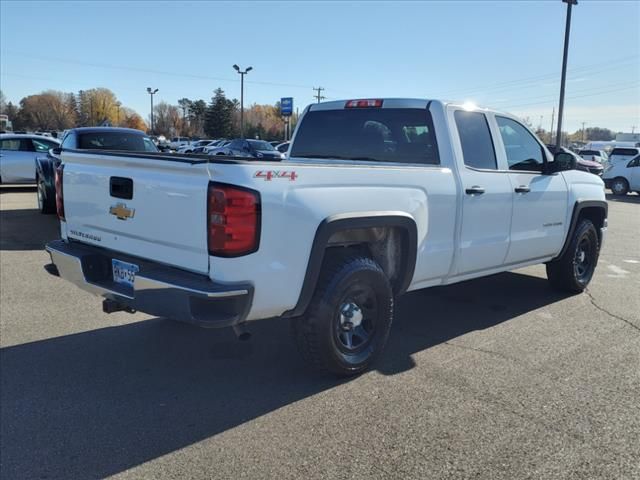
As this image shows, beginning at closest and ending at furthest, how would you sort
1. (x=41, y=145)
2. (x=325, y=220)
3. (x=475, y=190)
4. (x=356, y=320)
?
(x=325, y=220)
(x=356, y=320)
(x=475, y=190)
(x=41, y=145)

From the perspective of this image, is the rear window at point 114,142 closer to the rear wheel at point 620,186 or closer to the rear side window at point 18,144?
the rear side window at point 18,144

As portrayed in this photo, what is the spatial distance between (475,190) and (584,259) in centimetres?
279

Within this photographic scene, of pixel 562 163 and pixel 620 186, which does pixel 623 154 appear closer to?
pixel 620 186

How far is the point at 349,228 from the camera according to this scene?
3668 mm

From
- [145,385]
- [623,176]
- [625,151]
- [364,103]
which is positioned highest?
[364,103]

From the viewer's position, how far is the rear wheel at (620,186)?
897 inches

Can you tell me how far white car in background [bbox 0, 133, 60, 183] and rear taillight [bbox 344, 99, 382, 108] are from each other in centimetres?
1305

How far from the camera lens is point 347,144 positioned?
5172mm

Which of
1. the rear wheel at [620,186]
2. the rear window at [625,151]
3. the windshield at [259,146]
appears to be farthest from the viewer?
the windshield at [259,146]

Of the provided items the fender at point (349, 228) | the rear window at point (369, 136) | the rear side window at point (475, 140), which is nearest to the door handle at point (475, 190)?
the rear side window at point (475, 140)

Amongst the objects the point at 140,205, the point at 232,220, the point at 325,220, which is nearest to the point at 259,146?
the point at 140,205

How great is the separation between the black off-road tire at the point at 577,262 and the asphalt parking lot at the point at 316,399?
58 cm

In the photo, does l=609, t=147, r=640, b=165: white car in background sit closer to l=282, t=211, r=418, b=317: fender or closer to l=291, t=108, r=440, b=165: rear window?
l=291, t=108, r=440, b=165: rear window

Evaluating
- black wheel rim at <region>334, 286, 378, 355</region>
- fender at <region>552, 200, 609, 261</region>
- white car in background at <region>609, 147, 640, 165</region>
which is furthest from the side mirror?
white car in background at <region>609, 147, 640, 165</region>
